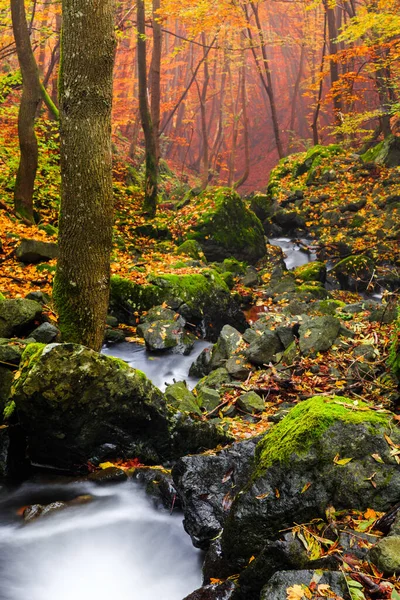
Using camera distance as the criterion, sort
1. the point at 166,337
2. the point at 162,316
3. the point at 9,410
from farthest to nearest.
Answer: the point at 162,316
the point at 166,337
the point at 9,410

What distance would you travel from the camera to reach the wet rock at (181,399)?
600 centimetres

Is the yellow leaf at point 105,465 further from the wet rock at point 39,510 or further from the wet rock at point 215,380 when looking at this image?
the wet rock at point 215,380

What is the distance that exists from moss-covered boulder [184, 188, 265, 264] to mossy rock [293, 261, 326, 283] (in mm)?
1910

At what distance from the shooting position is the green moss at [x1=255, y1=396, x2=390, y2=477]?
3.19 meters

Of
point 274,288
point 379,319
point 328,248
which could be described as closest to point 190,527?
point 379,319

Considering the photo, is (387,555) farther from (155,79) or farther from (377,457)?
(155,79)

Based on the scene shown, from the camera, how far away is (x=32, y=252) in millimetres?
10305

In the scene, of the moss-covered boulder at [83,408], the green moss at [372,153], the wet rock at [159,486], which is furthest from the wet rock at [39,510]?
the green moss at [372,153]

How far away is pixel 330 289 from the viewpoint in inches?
530

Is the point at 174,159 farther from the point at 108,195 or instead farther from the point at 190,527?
the point at 190,527

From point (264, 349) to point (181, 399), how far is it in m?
1.90

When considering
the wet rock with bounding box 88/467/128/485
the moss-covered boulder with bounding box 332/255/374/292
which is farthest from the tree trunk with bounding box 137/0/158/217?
the wet rock with bounding box 88/467/128/485

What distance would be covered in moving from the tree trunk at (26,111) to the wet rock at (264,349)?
7.52 m

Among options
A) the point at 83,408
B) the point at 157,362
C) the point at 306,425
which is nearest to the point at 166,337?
the point at 157,362
